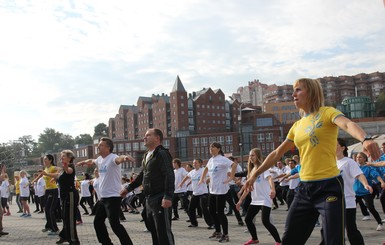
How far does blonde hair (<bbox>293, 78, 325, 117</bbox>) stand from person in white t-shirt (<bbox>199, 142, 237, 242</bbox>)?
5692 millimetres

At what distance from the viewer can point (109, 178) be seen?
7973 mm

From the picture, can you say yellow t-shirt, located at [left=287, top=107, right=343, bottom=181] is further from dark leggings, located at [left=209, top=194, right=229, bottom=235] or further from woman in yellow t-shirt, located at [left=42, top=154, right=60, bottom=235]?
woman in yellow t-shirt, located at [left=42, top=154, right=60, bottom=235]

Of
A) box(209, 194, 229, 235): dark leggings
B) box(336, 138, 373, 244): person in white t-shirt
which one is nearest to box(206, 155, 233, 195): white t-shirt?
box(209, 194, 229, 235): dark leggings

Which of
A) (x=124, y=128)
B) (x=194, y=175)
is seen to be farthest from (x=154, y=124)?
(x=194, y=175)

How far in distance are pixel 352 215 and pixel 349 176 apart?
85cm

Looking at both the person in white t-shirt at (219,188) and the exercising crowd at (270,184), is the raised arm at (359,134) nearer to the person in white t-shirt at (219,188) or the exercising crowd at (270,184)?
the exercising crowd at (270,184)

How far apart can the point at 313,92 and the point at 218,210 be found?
5.93 meters

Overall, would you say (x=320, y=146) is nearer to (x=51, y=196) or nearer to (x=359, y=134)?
(x=359, y=134)

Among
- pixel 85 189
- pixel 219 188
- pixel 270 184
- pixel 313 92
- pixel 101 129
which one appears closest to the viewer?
pixel 313 92

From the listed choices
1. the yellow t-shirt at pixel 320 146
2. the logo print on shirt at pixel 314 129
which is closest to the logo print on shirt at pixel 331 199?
the yellow t-shirt at pixel 320 146

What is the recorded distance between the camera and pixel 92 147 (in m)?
136

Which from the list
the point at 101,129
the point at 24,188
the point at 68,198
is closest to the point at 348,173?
the point at 68,198

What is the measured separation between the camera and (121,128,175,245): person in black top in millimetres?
6457

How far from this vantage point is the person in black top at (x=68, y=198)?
30.8 feet
